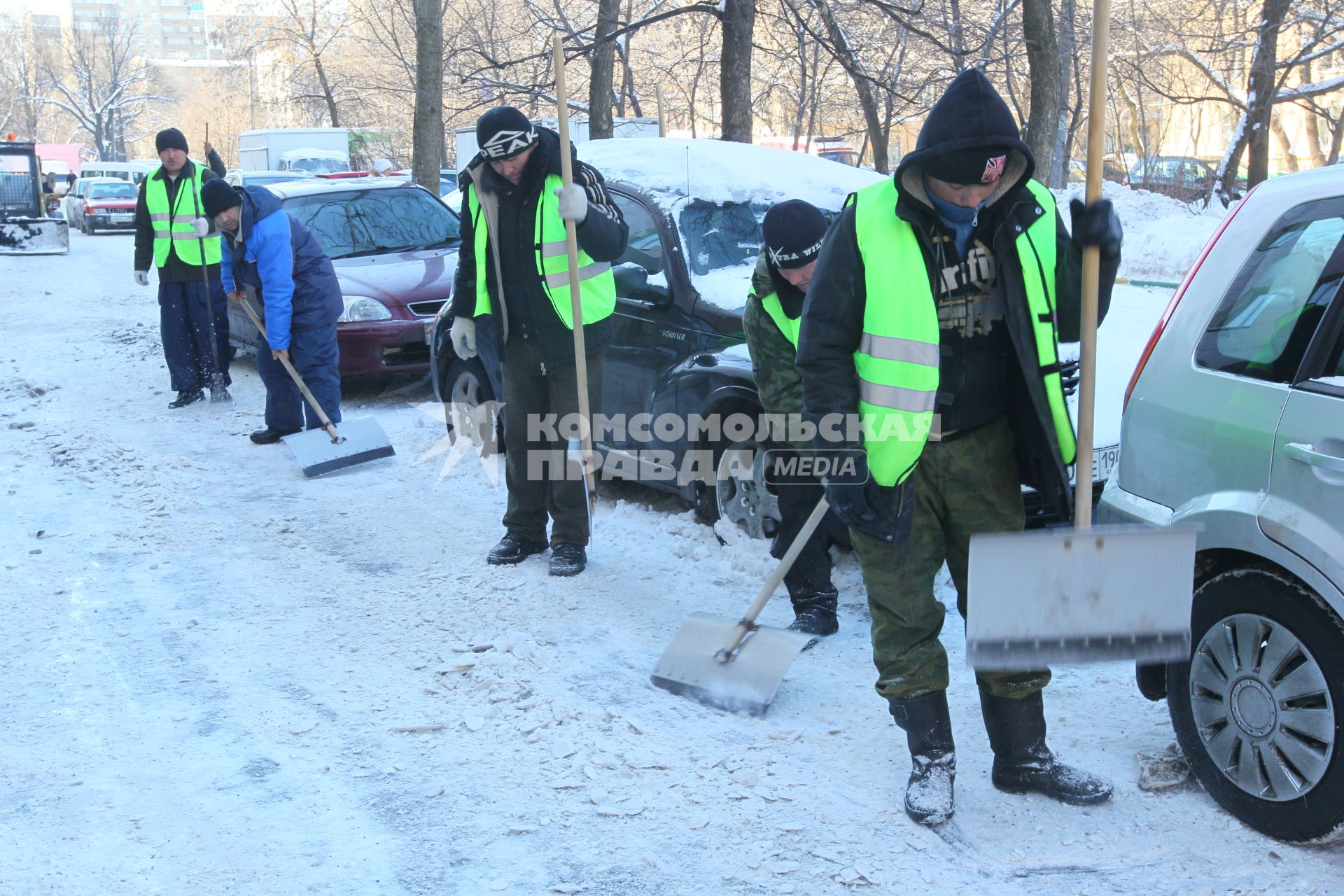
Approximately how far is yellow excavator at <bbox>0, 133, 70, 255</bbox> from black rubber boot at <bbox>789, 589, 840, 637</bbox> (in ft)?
81.6

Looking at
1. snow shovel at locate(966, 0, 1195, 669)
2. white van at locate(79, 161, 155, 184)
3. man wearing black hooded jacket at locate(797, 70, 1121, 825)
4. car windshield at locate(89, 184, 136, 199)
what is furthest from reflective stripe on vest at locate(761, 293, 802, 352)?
white van at locate(79, 161, 155, 184)

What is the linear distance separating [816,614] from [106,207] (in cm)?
3562

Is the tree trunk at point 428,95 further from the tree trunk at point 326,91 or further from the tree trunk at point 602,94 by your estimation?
the tree trunk at point 326,91

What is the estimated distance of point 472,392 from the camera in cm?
761

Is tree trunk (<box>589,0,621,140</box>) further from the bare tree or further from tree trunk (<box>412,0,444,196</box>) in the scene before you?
the bare tree

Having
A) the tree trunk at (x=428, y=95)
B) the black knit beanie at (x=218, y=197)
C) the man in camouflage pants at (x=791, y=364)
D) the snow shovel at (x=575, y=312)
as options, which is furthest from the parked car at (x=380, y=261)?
the man in camouflage pants at (x=791, y=364)

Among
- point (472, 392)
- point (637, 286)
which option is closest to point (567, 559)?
point (637, 286)

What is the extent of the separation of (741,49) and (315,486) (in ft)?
22.7

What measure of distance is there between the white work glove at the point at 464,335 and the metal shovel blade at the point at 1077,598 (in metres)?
3.31

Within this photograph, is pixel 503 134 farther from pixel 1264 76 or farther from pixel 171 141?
pixel 1264 76

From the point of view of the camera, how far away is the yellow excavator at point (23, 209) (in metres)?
24.6

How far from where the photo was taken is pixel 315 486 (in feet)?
23.7

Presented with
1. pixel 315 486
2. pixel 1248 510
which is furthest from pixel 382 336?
pixel 1248 510

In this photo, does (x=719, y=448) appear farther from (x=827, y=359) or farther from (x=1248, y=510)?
(x=1248, y=510)
